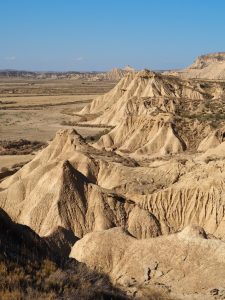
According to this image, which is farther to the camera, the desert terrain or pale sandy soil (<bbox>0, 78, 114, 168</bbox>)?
pale sandy soil (<bbox>0, 78, 114, 168</bbox>)

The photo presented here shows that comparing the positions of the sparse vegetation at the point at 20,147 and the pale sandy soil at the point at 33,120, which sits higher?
the sparse vegetation at the point at 20,147

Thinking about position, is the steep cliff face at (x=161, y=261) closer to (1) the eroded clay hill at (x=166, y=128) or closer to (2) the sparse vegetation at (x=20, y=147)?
(1) the eroded clay hill at (x=166, y=128)

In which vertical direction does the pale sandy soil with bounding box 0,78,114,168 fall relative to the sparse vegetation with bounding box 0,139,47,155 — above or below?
below

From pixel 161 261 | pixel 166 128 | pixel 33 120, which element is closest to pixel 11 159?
pixel 166 128

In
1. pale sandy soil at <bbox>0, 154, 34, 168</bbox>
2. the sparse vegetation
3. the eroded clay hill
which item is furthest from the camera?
the sparse vegetation

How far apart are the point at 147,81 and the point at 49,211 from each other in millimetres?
64715

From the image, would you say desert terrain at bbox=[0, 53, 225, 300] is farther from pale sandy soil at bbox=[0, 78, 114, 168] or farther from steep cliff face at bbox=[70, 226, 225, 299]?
pale sandy soil at bbox=[0, 78, 114, 168]

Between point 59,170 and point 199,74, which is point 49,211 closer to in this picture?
point 59,170

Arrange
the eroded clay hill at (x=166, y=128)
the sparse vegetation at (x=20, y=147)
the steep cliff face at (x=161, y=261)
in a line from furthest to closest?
the sparse vegetation at (x=20, y=147) → the eroded clay hill at (x=166, y=128) → the steep cliff face at (x=161, y=261)

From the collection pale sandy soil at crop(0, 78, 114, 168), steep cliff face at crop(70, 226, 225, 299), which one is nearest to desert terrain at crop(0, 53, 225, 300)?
steep cliff face at crop(70, 226, 225, 299)

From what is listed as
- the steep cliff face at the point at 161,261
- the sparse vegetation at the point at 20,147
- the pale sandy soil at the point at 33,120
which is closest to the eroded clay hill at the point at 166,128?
the sparse vegetation at the point at 20,147

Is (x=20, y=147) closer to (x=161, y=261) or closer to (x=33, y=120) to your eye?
(x=33, y=120)

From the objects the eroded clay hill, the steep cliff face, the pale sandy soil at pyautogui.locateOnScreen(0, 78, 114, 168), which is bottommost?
the pale sandy soil at pyautogui.locateOnScreen(0, 78, 114, 168)

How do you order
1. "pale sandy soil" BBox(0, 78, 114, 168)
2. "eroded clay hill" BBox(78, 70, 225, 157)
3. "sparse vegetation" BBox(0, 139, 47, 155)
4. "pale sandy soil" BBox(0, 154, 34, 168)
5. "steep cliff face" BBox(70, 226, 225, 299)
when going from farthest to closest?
"pale sandy soil" BBox(0, 78, 114, 168), "sparse vegetation" BBox(0, 139, 47, 155), "eroded clay hill" BBox(78, 70, 225, 157), "pale sandy soil" BBox(0, 154, 34, 168), "steep cliff face" BBox(70, 226, 225, 299)
